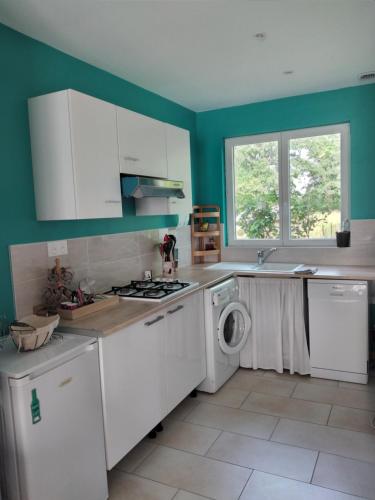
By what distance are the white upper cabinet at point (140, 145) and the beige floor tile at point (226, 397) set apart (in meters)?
1.73

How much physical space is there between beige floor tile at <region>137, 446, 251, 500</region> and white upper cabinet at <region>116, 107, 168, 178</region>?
177 centimetres

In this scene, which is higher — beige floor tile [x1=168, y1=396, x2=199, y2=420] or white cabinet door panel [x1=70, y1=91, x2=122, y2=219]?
white cabinet door panel [x1=70, y1=91, x2=122, y2=219]

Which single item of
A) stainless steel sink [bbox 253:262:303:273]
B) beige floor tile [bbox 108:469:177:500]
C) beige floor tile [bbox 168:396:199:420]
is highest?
stainless steel sink [bbox 253:262:303:273]

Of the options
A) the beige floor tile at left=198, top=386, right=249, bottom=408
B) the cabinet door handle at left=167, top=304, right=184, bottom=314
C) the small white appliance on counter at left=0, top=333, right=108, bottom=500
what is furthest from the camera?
the beige floor tile at left=198, top=386, right=249, bottom=408

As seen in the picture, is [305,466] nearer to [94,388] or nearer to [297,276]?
[94,388]

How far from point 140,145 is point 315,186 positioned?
1898 millimetres

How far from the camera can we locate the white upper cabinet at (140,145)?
2.58m

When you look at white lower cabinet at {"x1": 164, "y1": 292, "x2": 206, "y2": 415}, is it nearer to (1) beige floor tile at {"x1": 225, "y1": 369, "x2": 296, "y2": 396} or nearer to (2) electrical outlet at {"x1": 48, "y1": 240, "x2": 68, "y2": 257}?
(1) beige floor tile at {"x1": 225, "y1": 369, "x2": 296, "y2": 396}

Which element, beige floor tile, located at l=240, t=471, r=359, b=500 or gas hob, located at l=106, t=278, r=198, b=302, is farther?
gas hob, located at l=106, t=278, r=198, b=302

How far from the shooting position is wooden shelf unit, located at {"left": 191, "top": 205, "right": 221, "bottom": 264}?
407 centimetres

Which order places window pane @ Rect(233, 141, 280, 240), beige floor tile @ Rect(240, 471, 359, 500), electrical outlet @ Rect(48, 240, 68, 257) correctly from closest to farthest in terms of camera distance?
beige floor tile @ Rect(240, 471, 359, 500)
electrical outlet @ Rect(48, 240, 68, 257)
window pane @ Rect(233, 141, 280, 240)

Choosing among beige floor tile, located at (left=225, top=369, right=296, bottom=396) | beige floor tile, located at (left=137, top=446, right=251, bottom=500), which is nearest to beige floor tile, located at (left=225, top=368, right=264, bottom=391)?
beige floor tile, located at (left=225, top=369, right=296, bottom=396)

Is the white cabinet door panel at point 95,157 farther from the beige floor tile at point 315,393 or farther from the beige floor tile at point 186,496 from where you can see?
the beige floor tile at point 315,393

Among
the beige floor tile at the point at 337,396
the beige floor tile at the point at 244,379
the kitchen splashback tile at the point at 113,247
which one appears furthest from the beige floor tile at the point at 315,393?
the kitchen splashback tile at the point at 113,247
